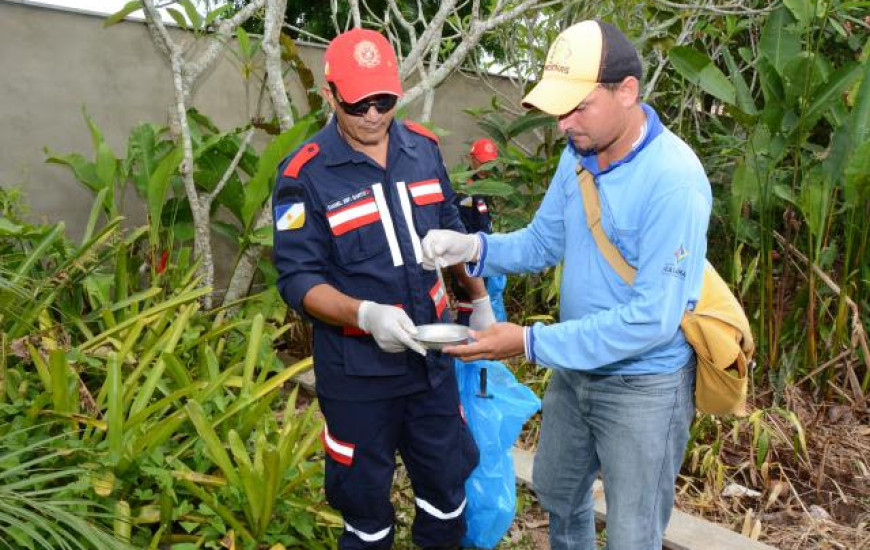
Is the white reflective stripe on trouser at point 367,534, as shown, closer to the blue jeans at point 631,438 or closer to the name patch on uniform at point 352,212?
the blue jeans at point 631,438

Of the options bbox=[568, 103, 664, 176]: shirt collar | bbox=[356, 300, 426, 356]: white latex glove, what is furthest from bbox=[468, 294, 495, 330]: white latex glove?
bbox=[568, 103, 664, 176]: shirt collar

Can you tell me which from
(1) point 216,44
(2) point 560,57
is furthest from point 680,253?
(1) point 216,44

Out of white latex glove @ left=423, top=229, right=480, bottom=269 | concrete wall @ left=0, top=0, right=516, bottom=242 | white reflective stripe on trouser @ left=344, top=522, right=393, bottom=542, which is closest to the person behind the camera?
white latex glove @ left=423, top=229, right=480, bottom=269

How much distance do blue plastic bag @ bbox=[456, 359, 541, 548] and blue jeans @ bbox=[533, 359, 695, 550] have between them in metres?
0.40

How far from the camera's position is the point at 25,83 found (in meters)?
3.95

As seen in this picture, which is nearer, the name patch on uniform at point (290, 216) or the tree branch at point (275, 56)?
the name patch on uniform at point (290, 216)

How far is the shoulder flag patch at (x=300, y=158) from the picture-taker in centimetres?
215

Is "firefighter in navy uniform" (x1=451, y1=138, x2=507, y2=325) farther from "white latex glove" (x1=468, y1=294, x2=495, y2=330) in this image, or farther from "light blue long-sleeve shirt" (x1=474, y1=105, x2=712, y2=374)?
"light blue long-sleeve shirt" (x1=474, y1=105, x2=712, y2=374)

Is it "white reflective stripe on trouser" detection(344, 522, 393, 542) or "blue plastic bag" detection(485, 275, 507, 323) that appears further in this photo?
"blue plastic bag" detection(485, 275, 507, 323)

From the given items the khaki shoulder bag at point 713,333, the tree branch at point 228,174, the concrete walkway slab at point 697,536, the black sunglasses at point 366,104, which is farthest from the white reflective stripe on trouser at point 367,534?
the tree branch at point 228,174

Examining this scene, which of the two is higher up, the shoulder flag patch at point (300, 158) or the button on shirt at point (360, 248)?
the shoulder flag patch at point (300, 158)

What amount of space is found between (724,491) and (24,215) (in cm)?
364

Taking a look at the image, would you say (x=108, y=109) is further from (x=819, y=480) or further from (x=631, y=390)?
(x=819, y=480)

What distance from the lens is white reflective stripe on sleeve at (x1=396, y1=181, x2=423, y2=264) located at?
223 cm
